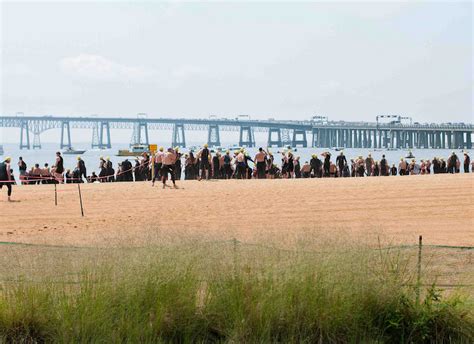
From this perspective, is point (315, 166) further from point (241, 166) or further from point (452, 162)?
point (452, 162)

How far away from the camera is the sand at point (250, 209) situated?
18141mm

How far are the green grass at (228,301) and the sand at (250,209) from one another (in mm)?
5000

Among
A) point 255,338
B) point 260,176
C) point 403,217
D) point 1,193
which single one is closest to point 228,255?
point 255,338

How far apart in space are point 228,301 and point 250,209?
45.2 ft

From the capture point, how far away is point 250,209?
23234 millimetres

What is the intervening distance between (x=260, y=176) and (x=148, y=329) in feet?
87.4

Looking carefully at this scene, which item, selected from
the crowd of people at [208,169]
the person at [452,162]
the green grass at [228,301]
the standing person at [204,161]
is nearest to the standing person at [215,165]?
the crowd of people at [208,169]

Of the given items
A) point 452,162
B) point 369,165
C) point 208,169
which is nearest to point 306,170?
point 369,165

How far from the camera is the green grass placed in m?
9.32

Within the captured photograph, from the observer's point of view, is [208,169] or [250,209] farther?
[208,169]

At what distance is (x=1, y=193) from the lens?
28.0m

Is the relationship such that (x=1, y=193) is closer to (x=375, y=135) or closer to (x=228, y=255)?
(x=228, y=255)

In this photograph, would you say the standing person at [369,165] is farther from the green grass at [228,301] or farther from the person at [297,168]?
the green grass at [228,301]

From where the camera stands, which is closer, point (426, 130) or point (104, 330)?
point (104, 330)
